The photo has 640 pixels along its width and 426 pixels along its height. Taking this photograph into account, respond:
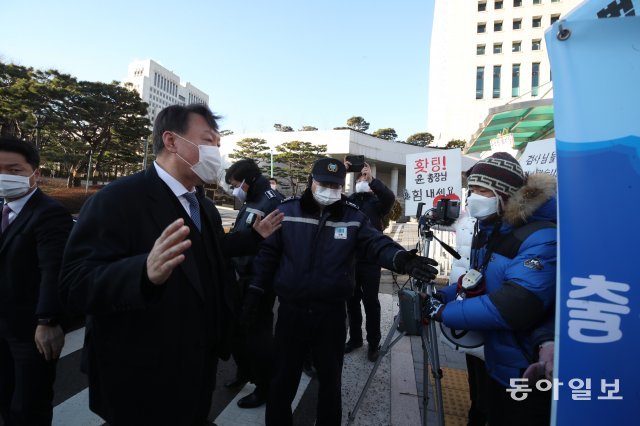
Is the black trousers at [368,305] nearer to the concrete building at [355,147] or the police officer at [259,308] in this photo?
the police officer at [259,308]

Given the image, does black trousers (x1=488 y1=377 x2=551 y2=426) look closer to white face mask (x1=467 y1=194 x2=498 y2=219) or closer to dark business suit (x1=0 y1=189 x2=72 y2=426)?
white face mask (x1=467 y1=194 x2=498 y2=219)

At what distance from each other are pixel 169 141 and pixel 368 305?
9.50 feet

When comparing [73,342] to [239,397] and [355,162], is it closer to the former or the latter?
[239,397]

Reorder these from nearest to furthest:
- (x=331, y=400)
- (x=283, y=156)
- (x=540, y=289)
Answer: (x=540, y=289) < (x=331, y=400) < (x=283, y=156)

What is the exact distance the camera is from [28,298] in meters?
1.93

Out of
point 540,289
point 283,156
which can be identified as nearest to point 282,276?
point 540,289

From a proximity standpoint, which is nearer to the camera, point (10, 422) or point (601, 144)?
point (601, 144)

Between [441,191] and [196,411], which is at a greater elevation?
[441,191]

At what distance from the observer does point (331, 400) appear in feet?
7.12

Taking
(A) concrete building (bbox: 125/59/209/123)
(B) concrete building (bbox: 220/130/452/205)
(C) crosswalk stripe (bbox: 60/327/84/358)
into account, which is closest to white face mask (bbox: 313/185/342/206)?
(C) crosswalk stripe (bbox: 60/327/84/358)

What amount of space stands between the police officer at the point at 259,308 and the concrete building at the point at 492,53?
31.4 meters

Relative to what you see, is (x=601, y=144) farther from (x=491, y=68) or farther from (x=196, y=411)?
(x=491, y=68)

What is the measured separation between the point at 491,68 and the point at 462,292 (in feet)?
125

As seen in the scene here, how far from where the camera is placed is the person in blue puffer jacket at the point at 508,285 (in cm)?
147
